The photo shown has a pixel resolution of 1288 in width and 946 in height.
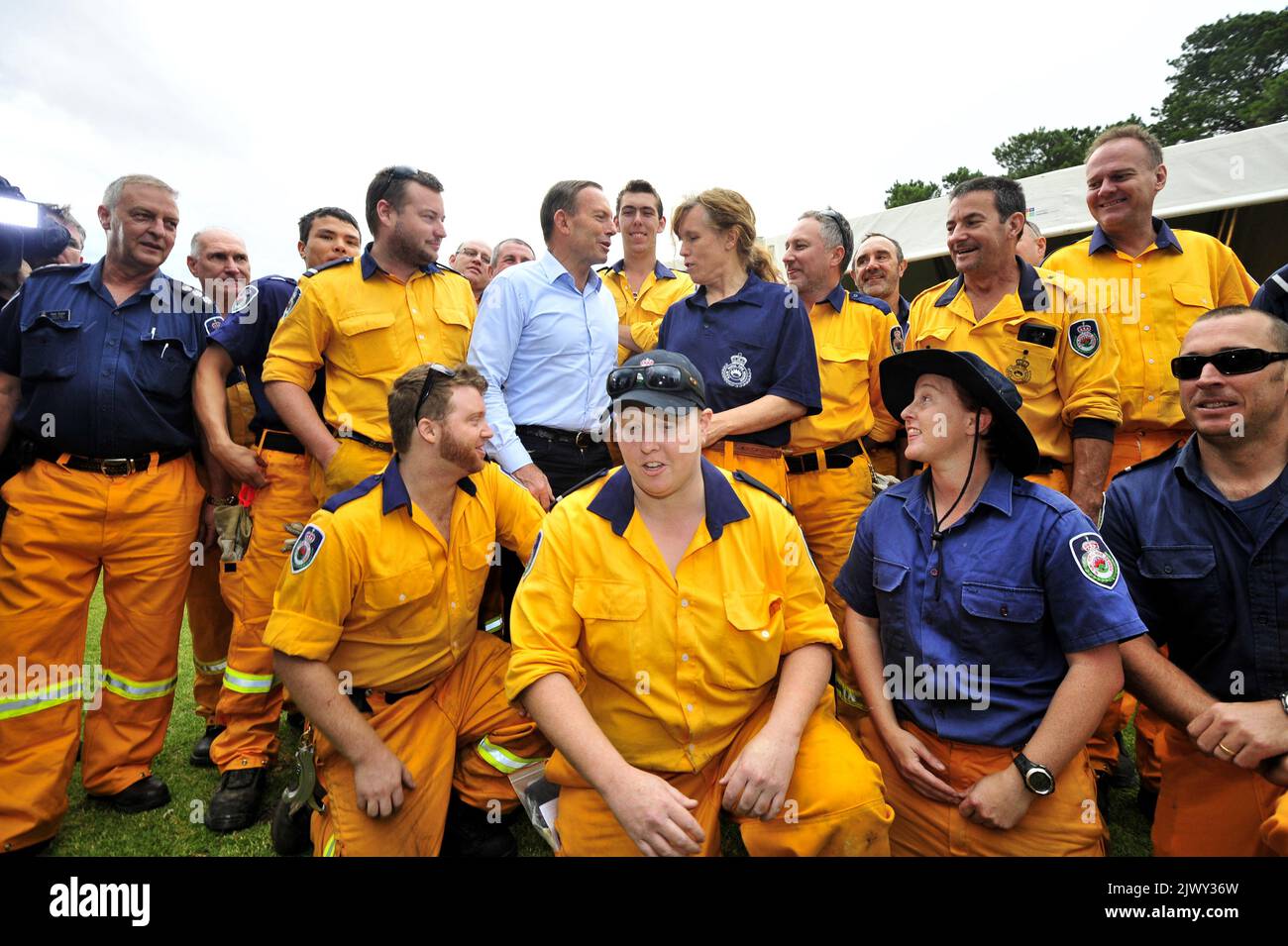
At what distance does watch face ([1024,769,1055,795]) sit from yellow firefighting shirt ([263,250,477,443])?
3084mm

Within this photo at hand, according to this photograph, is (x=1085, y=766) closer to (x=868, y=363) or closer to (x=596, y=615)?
(x=596, y=615)

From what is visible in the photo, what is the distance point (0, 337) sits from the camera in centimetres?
349

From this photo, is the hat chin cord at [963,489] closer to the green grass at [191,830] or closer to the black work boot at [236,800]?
the green grass at [191,830]

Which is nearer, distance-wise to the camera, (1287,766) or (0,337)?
(1287,766)

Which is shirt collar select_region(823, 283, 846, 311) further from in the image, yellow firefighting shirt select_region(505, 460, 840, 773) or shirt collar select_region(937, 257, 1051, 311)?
yellow firefighting shirt select_region(505, 460, 840, 773)

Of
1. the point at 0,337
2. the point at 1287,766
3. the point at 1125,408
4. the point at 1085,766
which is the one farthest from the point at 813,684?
the point at 0,337

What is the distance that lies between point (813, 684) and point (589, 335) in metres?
2.33

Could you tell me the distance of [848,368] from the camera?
4078 mm

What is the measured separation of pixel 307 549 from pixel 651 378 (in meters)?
1.48

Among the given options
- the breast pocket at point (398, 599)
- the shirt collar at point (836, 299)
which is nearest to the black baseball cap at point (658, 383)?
the breast pocket at point (398, 599)

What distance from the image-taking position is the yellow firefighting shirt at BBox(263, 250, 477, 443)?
3600 mm

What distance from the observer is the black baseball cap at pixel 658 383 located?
243 centimetres

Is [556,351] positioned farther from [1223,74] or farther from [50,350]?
[1223,74]

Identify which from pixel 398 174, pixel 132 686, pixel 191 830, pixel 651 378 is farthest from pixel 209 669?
pixel 651 378
